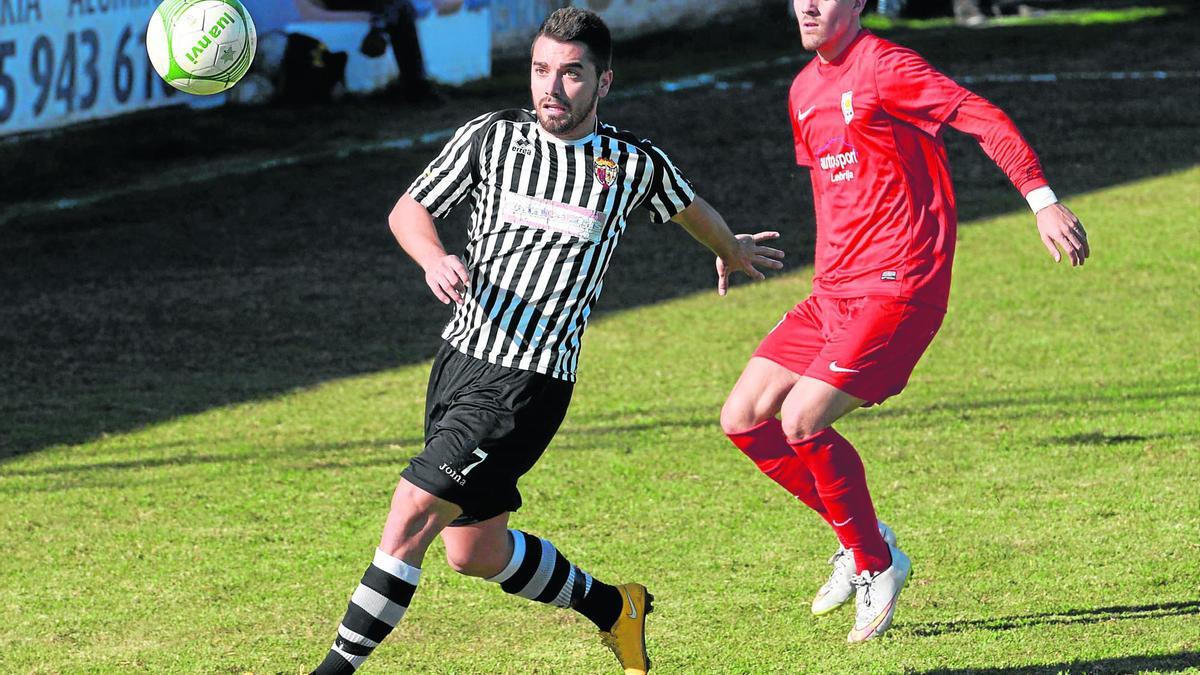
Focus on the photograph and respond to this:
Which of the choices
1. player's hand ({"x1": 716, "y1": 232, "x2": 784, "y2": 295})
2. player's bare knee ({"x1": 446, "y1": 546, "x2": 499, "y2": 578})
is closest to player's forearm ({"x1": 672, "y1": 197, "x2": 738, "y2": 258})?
player's hand ({"x1": 716, "y1": 232, "x2": 784, "y2": 295})

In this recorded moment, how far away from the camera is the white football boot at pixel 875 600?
5.63m

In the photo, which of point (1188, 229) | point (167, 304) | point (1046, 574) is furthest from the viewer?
point (1188, 229)

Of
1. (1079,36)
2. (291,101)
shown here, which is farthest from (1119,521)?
(1079,36)

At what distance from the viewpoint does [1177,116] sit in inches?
731

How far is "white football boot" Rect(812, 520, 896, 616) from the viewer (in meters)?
5.84

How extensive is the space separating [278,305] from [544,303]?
7411mm

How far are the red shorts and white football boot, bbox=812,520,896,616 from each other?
0.57 meters

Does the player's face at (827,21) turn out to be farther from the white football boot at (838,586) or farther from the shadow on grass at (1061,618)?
the shadow on grass at (1061,618)

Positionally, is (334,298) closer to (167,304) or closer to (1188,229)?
(167,304)

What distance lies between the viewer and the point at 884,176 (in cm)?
570

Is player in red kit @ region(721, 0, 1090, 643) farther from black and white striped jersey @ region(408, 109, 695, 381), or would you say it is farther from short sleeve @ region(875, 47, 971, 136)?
black and white striped jersey @ region(408, 109, 695, 381)

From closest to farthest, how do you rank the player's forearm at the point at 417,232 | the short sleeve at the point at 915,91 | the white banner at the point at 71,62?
the player's forearm at the point at 417,232, the short sleeve at the point at 915,91, the white banner at the point at 71,62

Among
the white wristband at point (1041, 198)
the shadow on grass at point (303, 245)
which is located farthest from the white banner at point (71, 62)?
the white wristband at point (1041, 198)

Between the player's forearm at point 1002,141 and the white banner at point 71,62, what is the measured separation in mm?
12575
